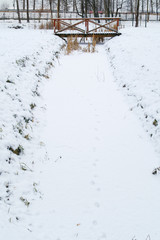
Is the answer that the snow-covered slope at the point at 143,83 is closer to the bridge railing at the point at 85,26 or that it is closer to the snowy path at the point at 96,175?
the snowy path at the point at 96,175

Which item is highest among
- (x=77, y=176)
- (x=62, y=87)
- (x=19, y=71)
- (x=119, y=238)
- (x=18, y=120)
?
(x=19, y=71)

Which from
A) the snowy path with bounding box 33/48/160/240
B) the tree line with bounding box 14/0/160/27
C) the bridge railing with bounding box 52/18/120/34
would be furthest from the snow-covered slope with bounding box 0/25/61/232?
the tree line with bounding box 14/0/160/27

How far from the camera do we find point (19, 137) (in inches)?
128

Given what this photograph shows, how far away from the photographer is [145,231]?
2.03m

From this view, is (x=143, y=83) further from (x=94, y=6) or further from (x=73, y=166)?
(x=94, y=6)

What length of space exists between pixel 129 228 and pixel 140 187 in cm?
64

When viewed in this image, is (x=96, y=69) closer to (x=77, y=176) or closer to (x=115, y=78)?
(x=115, y=78)

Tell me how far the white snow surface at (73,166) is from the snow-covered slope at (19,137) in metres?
0.01

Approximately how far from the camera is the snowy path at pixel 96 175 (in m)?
2.08

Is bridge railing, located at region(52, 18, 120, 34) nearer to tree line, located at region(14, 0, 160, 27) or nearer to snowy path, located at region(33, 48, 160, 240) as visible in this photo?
tree line, located at region(14, 0, 160, 27)

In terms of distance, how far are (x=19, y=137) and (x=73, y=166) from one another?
40.0 inches

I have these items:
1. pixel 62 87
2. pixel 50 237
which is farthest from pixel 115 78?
pixel 50 237

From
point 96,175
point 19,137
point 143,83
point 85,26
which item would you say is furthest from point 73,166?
point 85,26

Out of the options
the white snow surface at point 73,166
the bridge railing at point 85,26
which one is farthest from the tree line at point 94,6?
the white snow surface at point 73,166
